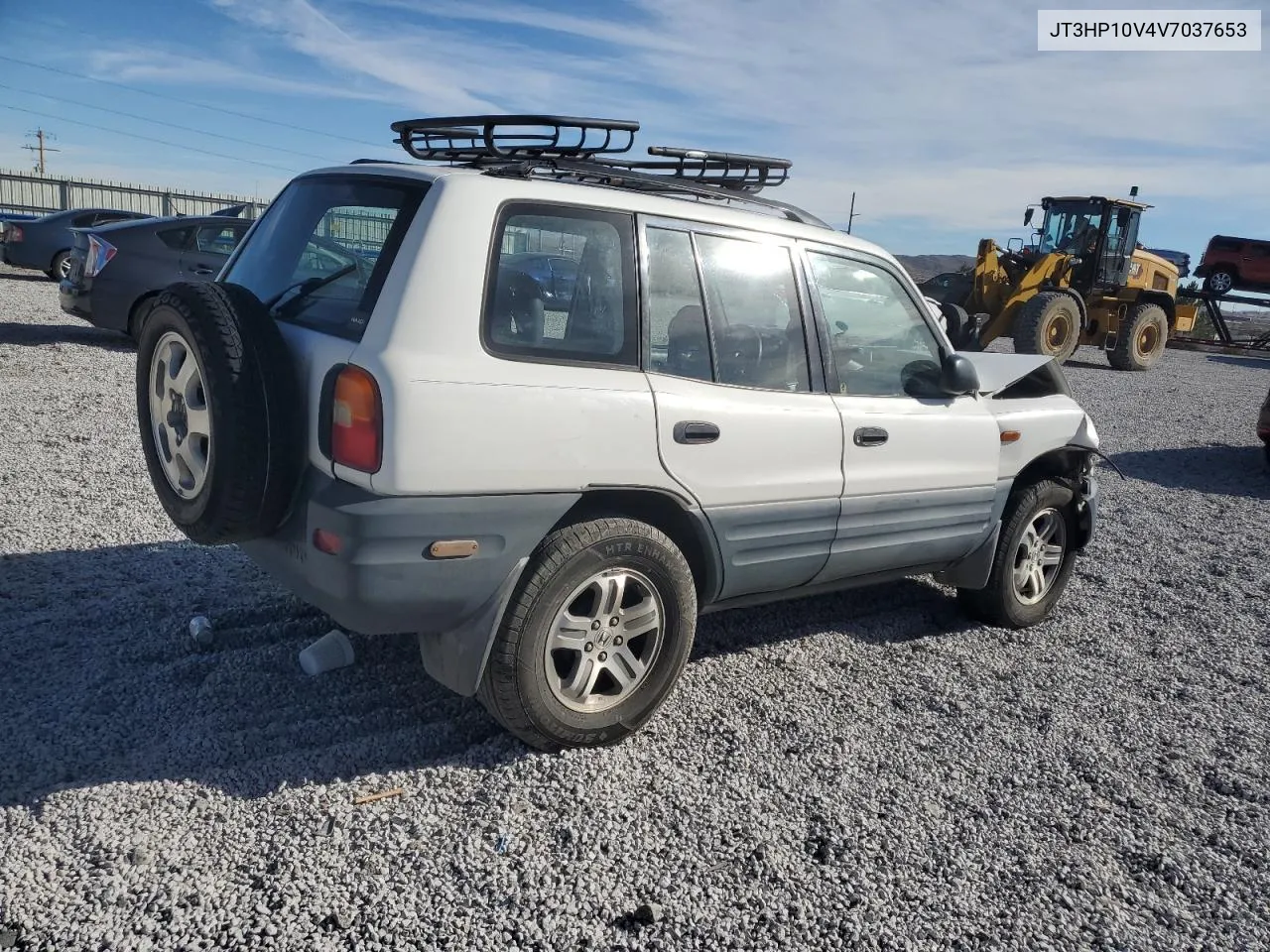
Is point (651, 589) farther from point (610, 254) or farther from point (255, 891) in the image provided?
point (255, 891)

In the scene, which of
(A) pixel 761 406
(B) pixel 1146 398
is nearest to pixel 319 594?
(A) pixel 761 406

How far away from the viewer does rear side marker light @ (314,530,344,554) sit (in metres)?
2.69

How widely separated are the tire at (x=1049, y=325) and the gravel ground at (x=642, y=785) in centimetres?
1259

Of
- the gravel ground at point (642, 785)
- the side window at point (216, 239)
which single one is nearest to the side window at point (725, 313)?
the gravel ground at point (642, 785)

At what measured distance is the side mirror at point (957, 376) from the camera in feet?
13.1

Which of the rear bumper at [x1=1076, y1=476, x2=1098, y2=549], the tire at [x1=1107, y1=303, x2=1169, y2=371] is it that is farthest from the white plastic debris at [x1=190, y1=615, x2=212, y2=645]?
the tire at [x1=1107, y1=303, x2=1169, y2=371]

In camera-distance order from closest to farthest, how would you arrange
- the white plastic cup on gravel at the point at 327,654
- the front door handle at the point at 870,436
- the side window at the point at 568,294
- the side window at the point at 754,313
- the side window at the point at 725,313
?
the side window at the point at 568,294 < the side window at the point at 725,313 < the side window at the point at 754,313 < the white plastic cup on gravel at the point at 327,654 < the front door handle at the point at 870,436

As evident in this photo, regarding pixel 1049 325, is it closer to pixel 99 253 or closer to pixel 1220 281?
pixel 99 253

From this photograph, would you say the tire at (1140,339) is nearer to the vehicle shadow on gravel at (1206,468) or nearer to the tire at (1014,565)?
the vehicle shadow on gravel at (1206,468)

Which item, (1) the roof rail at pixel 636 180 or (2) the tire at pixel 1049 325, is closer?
(1) the roof rail at pixel 636 180

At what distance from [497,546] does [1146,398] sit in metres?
14.9

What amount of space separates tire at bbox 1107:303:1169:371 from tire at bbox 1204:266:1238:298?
11360mm

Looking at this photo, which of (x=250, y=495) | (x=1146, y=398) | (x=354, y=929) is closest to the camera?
(x=354, y=929)

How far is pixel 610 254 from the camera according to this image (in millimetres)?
3219
